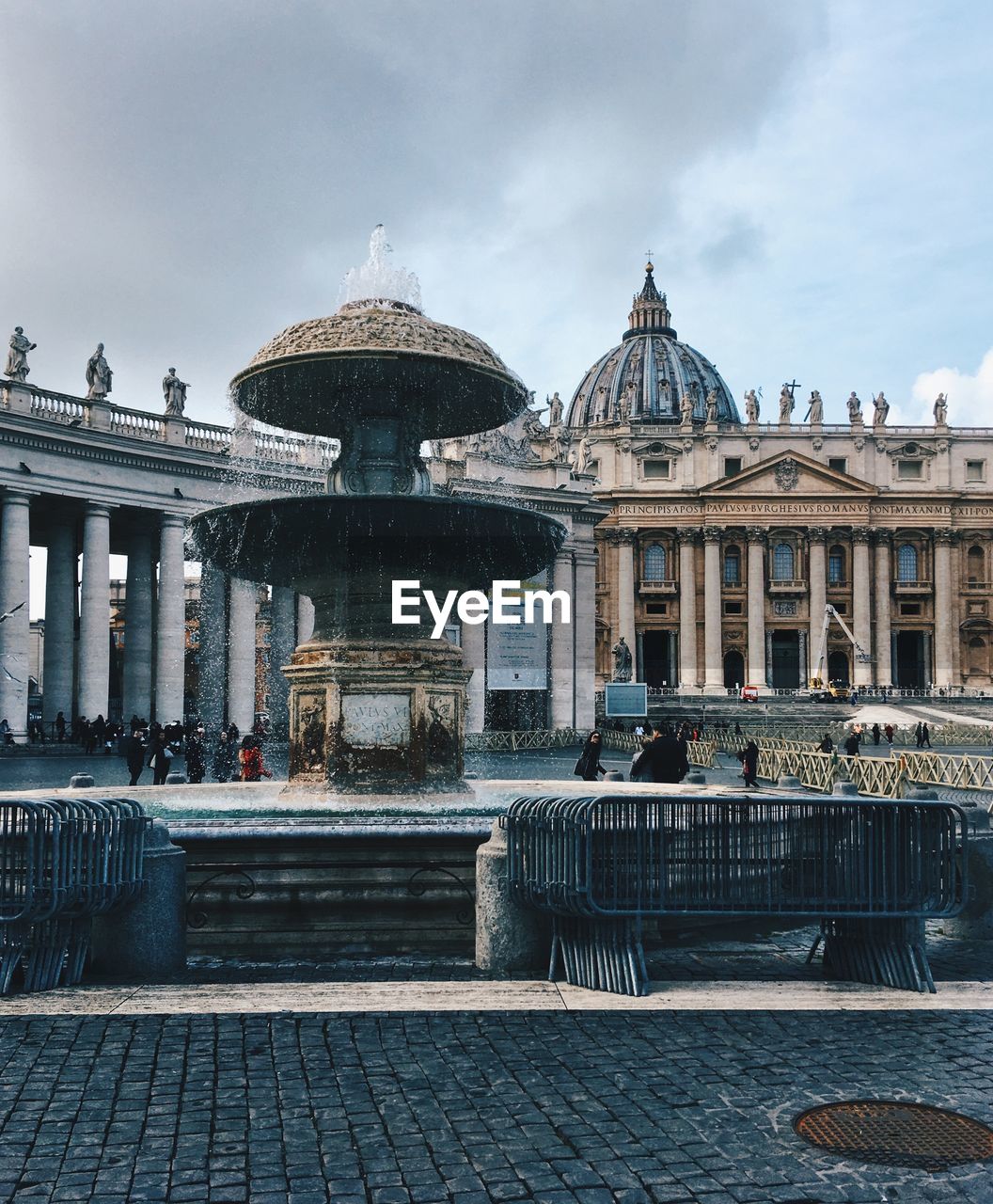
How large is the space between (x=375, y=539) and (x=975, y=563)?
99.6m

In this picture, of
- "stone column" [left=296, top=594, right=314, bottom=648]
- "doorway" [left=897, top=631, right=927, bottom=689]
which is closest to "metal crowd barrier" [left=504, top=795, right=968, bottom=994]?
"stone column" [left=296, top=594, right=314, bottom=648]

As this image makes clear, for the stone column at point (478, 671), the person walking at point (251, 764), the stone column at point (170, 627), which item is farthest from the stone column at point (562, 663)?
the person walking at point (251, 764)

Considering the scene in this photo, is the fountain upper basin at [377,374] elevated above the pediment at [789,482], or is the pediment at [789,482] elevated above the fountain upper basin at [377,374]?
the pediment at [789,482]

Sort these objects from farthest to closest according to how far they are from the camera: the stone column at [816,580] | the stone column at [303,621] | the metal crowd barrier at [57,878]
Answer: the stone column at [816,580], the stone column at [303,621], the metal crowd barrier at [57,878]

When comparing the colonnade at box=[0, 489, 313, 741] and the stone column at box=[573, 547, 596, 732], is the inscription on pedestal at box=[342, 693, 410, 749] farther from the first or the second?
the stone column at box=[573, 547, 596, 732]

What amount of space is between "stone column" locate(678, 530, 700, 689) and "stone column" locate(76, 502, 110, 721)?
6557 centimetres

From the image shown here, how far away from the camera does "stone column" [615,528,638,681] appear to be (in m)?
102

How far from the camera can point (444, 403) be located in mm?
13672

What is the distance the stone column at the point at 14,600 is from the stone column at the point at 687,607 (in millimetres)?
68510

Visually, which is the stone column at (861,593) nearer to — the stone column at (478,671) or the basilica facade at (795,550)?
the basilica facade at (795,550)

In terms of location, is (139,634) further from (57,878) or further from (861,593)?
(861,593)

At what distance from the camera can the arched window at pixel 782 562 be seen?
10319 cm

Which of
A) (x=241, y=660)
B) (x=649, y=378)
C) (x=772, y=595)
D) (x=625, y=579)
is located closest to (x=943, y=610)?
(x=772, y=595)

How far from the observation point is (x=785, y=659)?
105m
